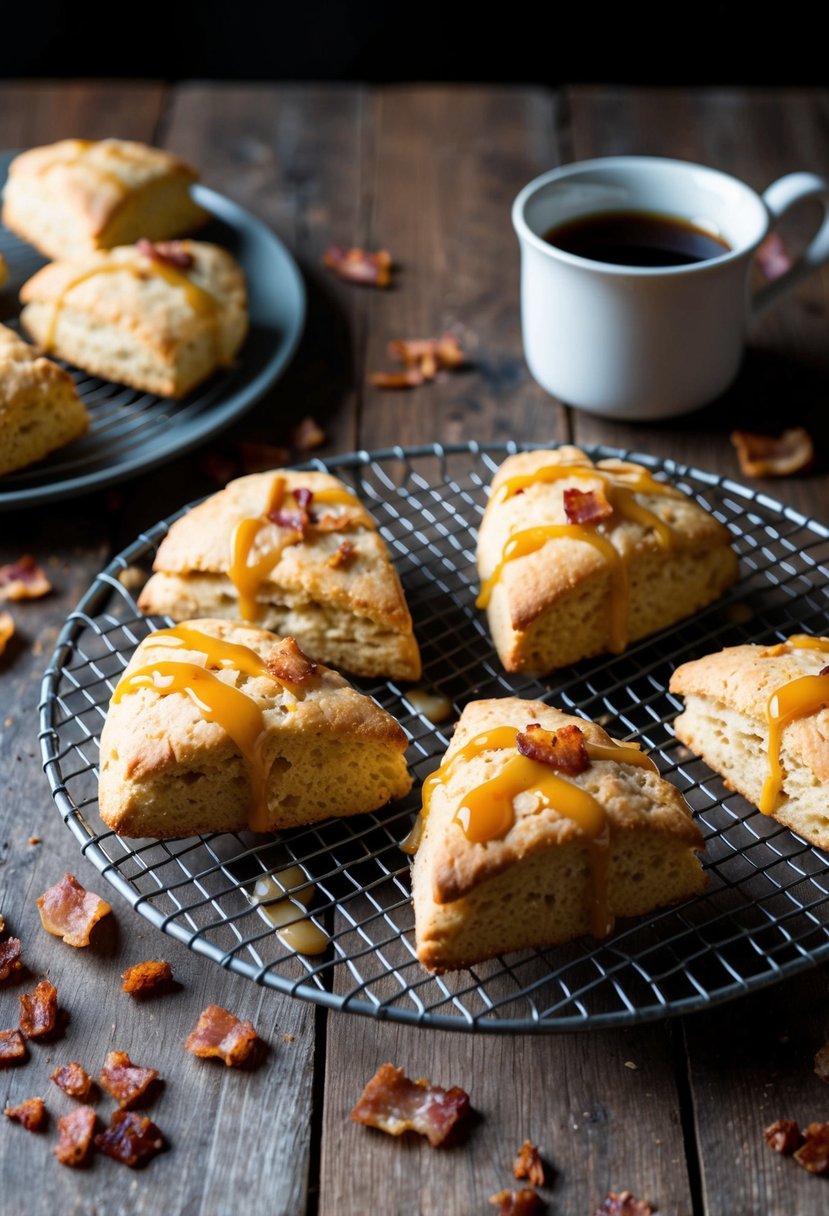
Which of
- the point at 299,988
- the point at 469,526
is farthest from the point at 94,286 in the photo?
the point at 299,988

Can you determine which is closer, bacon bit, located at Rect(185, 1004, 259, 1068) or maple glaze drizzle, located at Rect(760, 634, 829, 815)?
bacon bit, located at Rect(185, 1004, 259, 1068)

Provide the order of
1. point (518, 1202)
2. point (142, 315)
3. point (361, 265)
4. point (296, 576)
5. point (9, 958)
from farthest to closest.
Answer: point (361, 265), point (142, 315), point (296, 576), point (9, 958), point (518, 1202)

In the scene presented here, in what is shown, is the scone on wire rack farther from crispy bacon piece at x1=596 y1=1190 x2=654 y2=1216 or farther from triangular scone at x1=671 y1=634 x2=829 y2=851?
crispy bacon piece at x1=596 y1=1190 x2=654 y2=1216

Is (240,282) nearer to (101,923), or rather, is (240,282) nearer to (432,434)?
(432,434)

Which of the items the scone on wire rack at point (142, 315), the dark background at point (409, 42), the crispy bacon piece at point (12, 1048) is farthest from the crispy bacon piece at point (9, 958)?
the dark background at point (409, 42)

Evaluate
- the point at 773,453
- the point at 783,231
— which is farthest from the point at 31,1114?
the point at 783,231

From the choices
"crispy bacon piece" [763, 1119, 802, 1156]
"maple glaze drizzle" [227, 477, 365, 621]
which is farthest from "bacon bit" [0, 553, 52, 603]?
"crispy bacon piece" [763, 1119, 802, 1156]

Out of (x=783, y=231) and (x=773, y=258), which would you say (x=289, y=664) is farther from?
(x=783, y=231)
